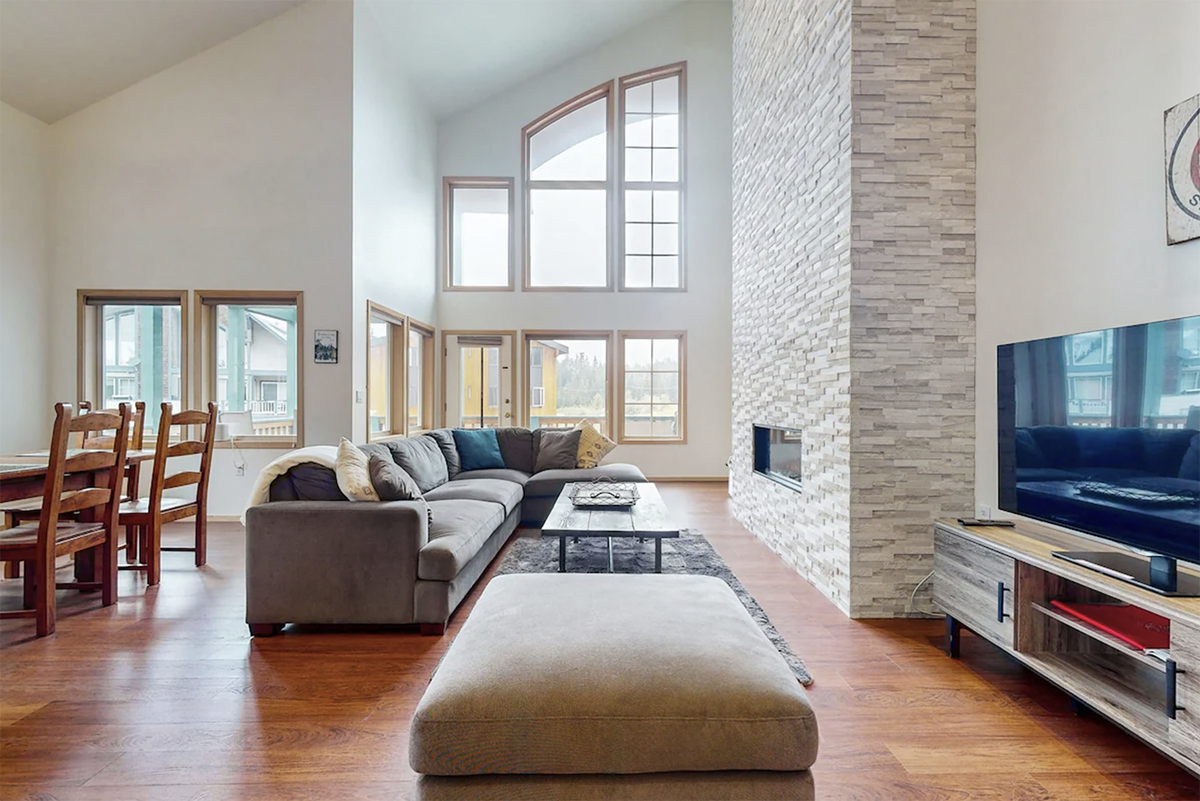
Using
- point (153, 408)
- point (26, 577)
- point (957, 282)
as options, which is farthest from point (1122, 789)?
point (153, 408)

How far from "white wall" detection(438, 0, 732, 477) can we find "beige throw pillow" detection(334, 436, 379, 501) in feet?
16.9

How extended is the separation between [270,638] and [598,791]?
213cm

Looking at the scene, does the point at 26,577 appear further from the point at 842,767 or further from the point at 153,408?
the point at 842,767

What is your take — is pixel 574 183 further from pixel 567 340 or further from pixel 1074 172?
pixel 1074 172

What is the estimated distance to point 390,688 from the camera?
229 cm

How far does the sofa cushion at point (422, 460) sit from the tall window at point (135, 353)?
2394mm

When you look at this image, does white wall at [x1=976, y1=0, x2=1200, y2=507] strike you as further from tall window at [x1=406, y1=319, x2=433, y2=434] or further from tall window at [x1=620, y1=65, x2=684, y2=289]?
tall window at [x1=406, y1=319, x2=433, y2=434]

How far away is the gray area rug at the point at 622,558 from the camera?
3762 millimetres

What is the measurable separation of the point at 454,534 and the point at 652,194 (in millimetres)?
6356

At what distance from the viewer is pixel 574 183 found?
820cm

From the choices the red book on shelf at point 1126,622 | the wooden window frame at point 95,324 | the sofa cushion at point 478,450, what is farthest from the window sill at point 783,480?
the wooden window frame at point 95,324

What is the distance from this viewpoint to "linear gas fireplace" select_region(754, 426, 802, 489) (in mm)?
4043

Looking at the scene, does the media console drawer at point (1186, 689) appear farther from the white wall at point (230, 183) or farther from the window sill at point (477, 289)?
the window sill at point (477, 289)

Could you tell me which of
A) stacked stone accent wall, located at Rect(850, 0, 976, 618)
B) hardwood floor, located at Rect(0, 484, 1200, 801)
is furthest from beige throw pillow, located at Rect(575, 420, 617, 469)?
stacked stone accent wall, located at Rect(850, 0, 976, 618)
